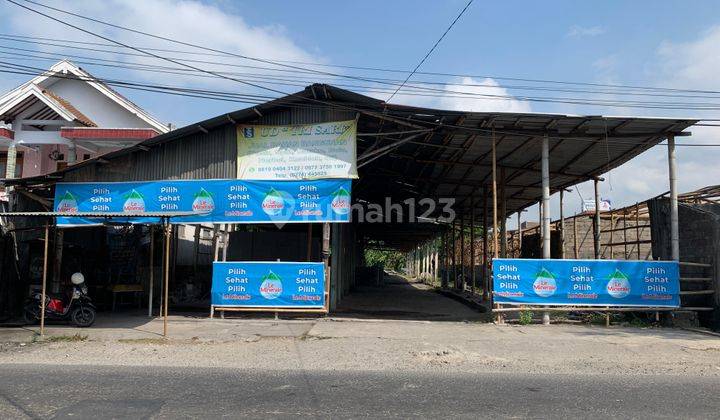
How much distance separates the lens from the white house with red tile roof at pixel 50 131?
19.1m

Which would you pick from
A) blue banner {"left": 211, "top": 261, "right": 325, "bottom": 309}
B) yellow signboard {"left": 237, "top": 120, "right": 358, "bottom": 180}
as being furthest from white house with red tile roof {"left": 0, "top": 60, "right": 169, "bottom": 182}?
blue banner {"left": 211, "top": 261, "right": 325, "bottom": 309}

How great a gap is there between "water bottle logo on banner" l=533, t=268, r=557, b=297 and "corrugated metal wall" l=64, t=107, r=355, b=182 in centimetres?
657

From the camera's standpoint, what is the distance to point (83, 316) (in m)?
12.0

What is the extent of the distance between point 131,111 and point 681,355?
2109 centimetres

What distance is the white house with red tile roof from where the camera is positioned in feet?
62.7

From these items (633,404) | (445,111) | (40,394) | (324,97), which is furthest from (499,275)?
(40,394)

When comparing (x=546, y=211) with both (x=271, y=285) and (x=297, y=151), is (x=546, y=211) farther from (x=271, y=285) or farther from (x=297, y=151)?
(x=271, y=285)

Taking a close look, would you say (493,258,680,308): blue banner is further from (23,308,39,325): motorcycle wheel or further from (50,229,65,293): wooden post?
(50,229,65,293): wooden post

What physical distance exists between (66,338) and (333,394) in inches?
266

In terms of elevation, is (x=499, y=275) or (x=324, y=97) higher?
(x=324, y=97)

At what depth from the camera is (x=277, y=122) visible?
525 inches

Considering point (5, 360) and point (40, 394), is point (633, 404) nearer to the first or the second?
point (40, 394)

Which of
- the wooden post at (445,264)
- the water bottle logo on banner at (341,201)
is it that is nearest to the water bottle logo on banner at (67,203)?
the water bottle logo on banner at (341,201)

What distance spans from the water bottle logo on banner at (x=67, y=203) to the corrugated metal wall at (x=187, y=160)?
41cm
